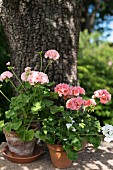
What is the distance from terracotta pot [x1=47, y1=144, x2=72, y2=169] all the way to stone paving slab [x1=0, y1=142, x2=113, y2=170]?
5 cm

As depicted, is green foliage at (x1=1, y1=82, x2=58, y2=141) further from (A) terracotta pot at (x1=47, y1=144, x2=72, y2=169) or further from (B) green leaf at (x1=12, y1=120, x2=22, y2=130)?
(A) terracotta pot at (x1=47, y1=144, x2=72, y2=169)

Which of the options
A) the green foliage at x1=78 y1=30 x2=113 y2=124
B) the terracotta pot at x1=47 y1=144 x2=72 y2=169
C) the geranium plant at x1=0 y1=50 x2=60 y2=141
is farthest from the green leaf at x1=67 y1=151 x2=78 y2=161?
the green foliage at x1=78 y1=30 x2=113 y2=124

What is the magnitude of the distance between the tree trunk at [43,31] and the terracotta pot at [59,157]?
0.74 meters

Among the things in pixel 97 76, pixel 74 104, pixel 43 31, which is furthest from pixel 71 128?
pixel 97 76

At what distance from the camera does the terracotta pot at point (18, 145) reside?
8.45ft

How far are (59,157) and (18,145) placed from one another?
0.39m

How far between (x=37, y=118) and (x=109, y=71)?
120 inches

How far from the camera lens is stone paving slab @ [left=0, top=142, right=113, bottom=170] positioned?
100 inches

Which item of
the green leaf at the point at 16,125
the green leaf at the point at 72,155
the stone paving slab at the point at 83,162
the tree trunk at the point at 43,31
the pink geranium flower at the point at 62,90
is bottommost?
the stone paving slab at the point at 83,162

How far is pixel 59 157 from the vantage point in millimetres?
2520

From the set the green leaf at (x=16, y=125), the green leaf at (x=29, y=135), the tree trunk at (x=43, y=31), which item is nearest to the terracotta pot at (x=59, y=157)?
the green leaf at (x=29, y=135)

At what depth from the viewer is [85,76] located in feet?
16.8

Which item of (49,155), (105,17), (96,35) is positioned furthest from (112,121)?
(105,17)

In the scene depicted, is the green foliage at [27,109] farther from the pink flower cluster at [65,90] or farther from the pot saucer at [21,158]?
the pot saucer at [21,158]
